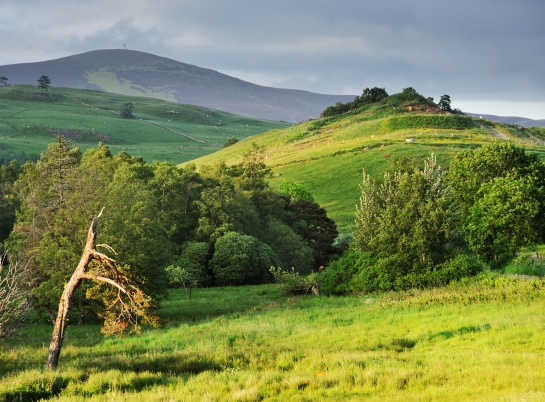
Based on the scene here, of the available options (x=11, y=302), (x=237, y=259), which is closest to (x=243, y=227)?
(x=237, y=259)

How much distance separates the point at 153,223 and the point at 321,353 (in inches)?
838

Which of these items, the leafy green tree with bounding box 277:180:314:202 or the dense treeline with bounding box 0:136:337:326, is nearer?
the dense treeline with bounding box 0:136:337:326

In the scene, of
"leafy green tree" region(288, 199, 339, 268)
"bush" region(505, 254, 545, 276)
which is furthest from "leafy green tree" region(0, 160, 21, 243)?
"bush" region(505, 254, 545, 276)

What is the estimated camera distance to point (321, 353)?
20.6 m

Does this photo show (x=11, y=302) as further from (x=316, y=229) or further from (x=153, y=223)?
(x=316, y=229)

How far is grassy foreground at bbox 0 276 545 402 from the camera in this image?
47.5ft

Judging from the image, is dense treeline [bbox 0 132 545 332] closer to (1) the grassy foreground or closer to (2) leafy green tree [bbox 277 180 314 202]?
(1) the grassy foreground

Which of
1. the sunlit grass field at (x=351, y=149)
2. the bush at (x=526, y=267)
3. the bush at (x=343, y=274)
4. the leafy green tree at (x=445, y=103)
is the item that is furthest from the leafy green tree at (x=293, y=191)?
the leafy green tree at (x=445, y=103)

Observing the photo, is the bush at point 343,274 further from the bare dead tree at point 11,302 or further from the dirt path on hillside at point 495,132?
the dirt path on hillside at point 495,132

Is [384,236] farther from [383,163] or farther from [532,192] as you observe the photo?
[383,163]

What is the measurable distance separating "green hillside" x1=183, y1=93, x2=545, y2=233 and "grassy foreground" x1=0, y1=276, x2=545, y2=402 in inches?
1895

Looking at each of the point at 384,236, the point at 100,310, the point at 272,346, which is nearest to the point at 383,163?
the point at 384,236

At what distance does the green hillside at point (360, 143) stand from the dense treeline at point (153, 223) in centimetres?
1494

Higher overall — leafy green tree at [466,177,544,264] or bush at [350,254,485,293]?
leafy green tree at [466,177,544,264]
